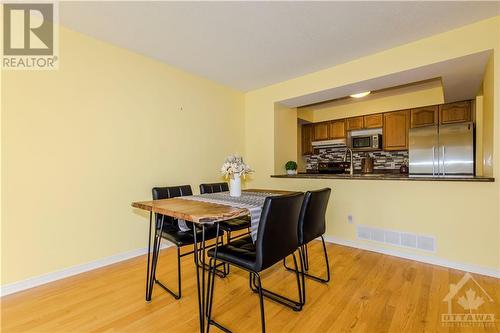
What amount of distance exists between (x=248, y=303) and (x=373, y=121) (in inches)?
165

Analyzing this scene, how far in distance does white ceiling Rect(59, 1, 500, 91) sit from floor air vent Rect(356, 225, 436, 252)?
7.18 ft

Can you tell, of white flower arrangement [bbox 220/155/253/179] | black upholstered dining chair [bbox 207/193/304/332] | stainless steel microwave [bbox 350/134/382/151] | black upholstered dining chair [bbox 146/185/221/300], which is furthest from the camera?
stainless steel microwave [bbox 350/134/382/151]

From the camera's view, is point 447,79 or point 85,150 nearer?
point 85,150

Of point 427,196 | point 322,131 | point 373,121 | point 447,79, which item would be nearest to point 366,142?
point 373,121

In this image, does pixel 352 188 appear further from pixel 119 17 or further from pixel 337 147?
pixel 119 17

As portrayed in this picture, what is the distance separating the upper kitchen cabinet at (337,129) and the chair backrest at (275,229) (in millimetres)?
3840

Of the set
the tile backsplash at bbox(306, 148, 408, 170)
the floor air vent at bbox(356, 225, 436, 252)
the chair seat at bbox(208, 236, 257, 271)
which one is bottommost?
the floor air vent at bbox(356, 225, 436, 252)

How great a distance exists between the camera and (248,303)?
75.5 inches

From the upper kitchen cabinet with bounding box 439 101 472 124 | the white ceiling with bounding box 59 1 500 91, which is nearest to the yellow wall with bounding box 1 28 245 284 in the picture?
the white ceiling with bounding box 59 1 500 91

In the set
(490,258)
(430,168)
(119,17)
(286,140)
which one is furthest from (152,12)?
(430,168)

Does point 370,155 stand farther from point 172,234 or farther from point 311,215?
point 172,234

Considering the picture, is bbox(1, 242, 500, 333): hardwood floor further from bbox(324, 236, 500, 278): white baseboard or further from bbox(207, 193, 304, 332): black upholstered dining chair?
bbox(207, 193, 304, 332): black upholstered dining chair

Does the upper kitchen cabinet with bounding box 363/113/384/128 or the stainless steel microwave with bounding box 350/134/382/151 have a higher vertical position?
the upper kitchen cabinet with bounding box 363/113/384/128

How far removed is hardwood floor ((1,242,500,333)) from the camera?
164 cm
